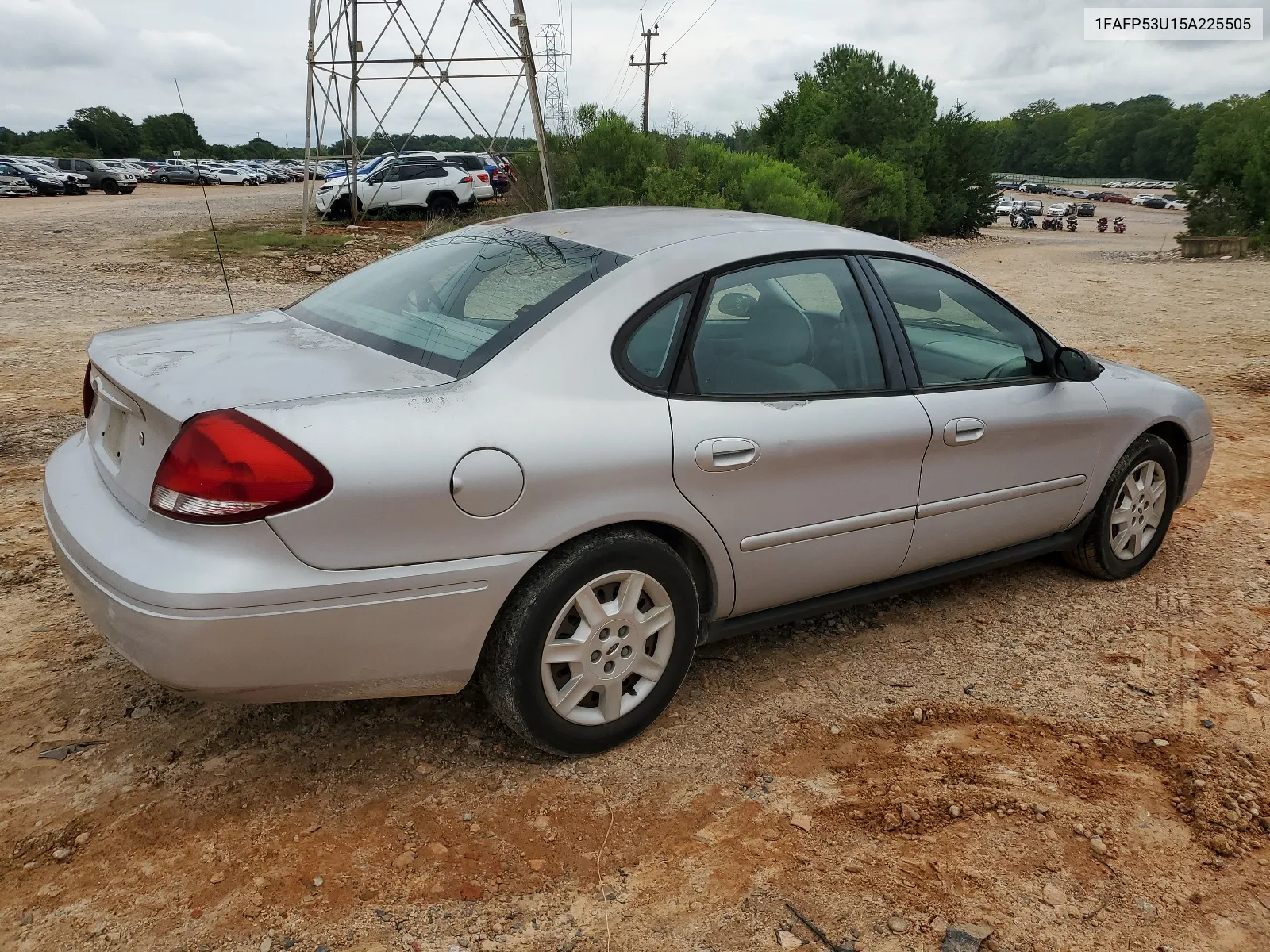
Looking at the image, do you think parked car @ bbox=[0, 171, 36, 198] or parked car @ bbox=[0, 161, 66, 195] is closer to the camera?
parked car @ bbox=[0, 171, 36, 198]

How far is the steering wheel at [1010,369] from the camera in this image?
370 cm

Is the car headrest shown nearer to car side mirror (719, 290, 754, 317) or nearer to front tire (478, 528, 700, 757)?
car side mirror (719, 290, 754, 317)

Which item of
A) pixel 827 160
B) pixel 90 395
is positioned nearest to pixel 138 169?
pixel 827 160

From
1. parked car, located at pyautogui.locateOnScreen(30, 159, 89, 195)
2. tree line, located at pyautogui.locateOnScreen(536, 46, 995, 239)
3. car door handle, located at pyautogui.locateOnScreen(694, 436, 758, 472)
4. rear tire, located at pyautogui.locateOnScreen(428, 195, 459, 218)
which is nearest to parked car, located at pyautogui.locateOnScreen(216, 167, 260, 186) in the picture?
parked car, located at pyautogui.locateOnScreen(30, 159, 89, 195)

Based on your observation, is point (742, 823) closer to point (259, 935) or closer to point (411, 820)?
point (411, 820)

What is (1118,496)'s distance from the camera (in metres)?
4.22

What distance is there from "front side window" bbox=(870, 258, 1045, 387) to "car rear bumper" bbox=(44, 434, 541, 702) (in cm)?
171

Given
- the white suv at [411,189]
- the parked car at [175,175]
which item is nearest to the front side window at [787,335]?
the white suv at [411,189]

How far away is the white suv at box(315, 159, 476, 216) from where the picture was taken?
23172 millimetres

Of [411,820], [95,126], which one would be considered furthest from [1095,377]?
[95,126]

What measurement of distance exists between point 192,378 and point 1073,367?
3084 mm

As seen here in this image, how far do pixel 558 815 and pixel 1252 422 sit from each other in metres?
6.83

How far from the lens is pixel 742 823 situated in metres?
2.66

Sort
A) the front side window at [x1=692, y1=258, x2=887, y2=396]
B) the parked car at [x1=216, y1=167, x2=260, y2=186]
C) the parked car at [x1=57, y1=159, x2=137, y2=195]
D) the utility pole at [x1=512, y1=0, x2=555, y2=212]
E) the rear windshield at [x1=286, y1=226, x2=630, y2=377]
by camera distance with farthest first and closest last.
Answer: the parked car at [x1=216, y1=167, x2=260, y2=186] < the parked car at [x1=57, y1=159, x2=137, y2=195] < the utility pole at [x1=512, y1=0, x2=555, y2=212] < the front side window at [x1=692, y1=258, x2=887, y2=396] < the rear windshield at [x1=286, y1=226, x2=630, y2=377]
